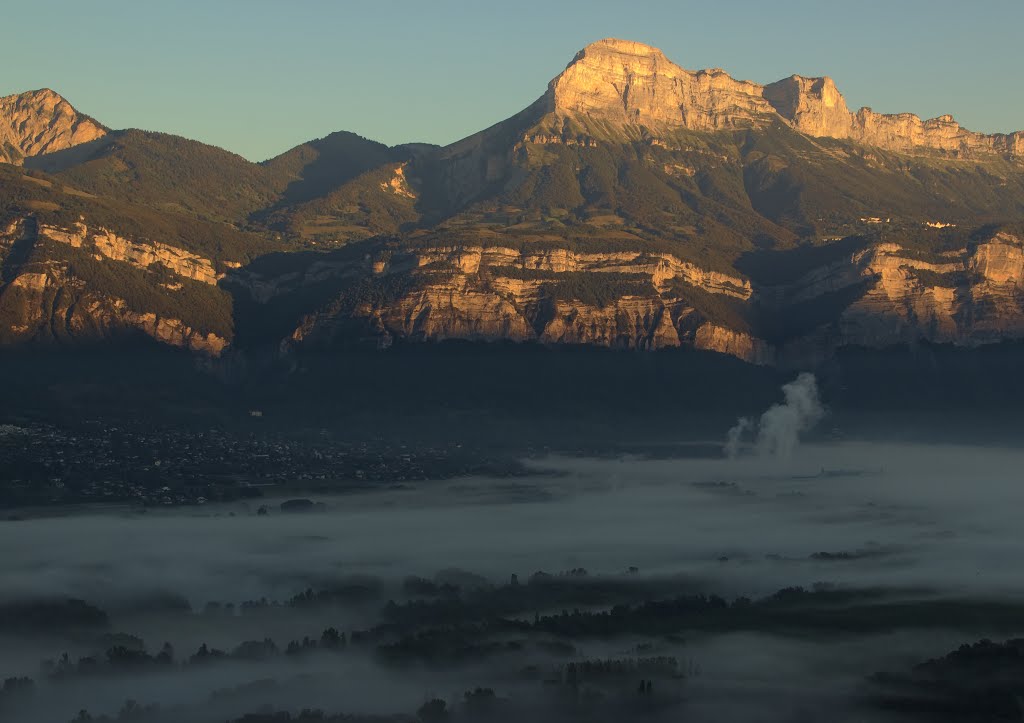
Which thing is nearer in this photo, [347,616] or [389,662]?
[389,662]

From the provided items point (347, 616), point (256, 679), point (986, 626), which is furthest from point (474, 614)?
point (986, 626)

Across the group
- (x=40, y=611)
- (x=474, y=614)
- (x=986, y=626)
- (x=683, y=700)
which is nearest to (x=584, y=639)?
(x=474, y=614)

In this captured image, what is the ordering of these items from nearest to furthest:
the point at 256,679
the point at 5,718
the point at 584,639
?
the point at 5,718
the point at 256,679
the point at 584,639

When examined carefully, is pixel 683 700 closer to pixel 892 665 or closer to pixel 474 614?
pixel 892 665

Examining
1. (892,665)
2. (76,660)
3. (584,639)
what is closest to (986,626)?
(892,665)

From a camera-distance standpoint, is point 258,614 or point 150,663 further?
point 258,614

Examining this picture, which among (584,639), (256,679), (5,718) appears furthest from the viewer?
(584,639)

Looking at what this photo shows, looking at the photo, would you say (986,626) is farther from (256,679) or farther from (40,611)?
(40,611)

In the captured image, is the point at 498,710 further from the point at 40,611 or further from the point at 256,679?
the point at 40,611
